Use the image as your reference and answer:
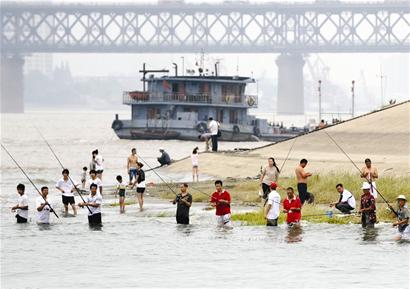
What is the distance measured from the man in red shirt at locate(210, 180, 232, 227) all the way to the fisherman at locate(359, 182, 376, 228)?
102 inches

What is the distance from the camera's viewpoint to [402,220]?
22.6 m

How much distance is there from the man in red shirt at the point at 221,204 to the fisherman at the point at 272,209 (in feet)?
2.51

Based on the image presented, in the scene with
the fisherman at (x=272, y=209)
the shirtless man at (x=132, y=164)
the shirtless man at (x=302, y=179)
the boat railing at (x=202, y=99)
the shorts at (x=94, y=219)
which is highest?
the boat railing at (x=202, y=99)

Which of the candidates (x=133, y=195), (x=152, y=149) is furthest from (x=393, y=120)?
(x=152, y=149)

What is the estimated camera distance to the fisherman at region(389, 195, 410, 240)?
22.3m

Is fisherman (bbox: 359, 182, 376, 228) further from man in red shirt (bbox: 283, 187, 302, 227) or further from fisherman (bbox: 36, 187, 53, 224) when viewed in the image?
fisherman (bbox: 36, 187, 53, 224)

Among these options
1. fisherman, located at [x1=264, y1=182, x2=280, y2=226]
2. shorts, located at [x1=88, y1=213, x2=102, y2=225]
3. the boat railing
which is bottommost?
shorts, located at [x1=88, y1=213, x2=102, y2=225]

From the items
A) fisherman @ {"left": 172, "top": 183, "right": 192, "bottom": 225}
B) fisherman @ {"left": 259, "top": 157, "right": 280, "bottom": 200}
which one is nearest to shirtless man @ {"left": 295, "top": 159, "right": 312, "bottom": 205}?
fisherman @ {"left": 259, "top": 157, "right": 280, "bottom": 200}

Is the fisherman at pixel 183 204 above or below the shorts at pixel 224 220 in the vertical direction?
above

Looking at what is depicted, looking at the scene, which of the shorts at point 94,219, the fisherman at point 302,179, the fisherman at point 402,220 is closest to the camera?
the fisherman at point 402,220

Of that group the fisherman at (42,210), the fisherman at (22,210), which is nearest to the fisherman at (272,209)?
the fisherman at (42,210)

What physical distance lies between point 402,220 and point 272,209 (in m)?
3.37

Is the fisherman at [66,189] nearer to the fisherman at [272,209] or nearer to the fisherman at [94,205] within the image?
the fisherman at [94,205]

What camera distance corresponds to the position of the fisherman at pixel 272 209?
2458 centimetres
